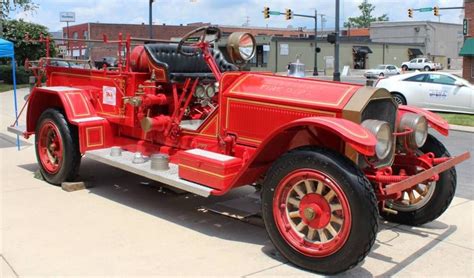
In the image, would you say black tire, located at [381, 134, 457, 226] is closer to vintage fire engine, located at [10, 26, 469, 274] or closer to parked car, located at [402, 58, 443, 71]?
vintage fire engine, located at [10, 26, 469, 274]

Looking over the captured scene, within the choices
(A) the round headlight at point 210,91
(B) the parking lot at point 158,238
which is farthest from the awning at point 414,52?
(A) the round headlight at point 210,91

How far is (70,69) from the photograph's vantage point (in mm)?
6777

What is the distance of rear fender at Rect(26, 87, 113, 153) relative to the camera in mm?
5980

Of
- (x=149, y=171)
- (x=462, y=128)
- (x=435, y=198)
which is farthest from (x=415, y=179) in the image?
(x=462, y=128)

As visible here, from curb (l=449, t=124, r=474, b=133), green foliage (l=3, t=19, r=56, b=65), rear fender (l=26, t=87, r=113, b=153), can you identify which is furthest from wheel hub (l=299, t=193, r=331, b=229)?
green foliage (l=3, t=19, r=56, b=65)

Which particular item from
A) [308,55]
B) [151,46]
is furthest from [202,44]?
[308,55]

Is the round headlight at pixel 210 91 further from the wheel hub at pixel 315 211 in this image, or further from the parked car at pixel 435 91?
the parked car at pixel 435 91

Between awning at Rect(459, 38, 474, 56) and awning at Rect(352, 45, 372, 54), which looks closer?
awning at Rect(459, 38, 474, 56)

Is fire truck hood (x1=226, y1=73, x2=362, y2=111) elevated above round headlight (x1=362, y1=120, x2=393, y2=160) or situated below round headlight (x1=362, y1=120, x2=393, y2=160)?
above

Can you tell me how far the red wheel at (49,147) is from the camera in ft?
21.0

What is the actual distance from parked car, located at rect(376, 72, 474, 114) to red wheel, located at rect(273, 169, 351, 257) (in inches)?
479

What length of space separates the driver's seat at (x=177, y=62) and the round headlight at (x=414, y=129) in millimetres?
2200

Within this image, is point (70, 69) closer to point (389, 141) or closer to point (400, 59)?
point (389, 141)

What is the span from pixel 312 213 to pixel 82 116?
338 cm
